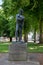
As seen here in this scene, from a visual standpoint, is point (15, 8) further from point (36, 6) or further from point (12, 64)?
point (12, 64)

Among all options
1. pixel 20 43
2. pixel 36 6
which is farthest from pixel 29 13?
pixel 20 43

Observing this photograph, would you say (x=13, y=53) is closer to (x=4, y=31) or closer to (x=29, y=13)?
(x=29, y=13)

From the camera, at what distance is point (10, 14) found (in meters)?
26.1

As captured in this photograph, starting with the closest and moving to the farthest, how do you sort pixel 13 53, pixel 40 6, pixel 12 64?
pixel 12 64
pixel 13 53
pixel 40 6

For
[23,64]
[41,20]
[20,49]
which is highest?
[41,20]

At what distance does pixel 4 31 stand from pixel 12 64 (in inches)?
1527

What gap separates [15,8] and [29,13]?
5.53 feet

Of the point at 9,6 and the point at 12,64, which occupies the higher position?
the point at 9,6

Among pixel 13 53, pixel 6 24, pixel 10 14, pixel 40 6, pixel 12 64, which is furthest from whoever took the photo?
pixel 6 24

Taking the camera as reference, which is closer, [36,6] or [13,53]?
[13,53]

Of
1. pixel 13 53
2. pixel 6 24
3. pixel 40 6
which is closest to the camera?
pixel 13 53

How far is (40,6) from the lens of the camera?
23.5 m

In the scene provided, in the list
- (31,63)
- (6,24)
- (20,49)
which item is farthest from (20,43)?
(6,24)

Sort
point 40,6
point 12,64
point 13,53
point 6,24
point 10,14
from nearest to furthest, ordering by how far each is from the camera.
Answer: point 12,64 → point 13,53 → point 40,6 → point 10,14 → point 6,24
